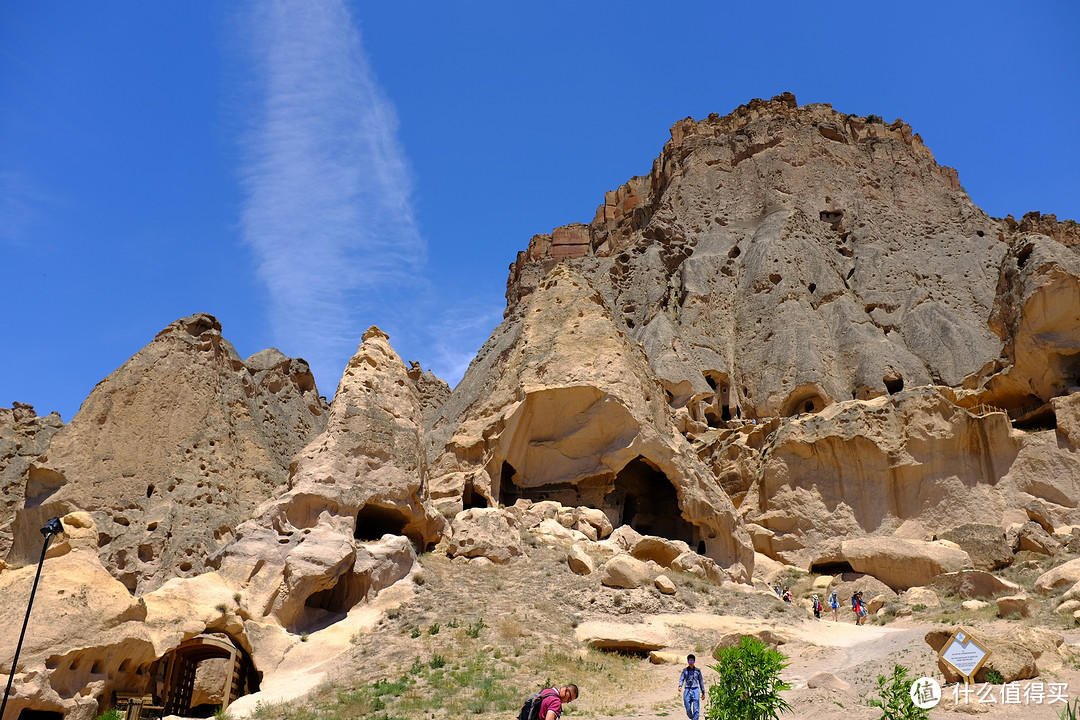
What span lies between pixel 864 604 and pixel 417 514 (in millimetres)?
12390

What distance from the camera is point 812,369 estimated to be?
45.4 metres

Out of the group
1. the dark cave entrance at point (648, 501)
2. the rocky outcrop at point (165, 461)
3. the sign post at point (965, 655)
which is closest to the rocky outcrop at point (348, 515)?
the rocky outcrop at point (165, 461)

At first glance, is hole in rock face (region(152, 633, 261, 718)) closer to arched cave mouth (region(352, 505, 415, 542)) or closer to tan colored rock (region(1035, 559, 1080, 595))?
arched cave mouth (region(352, 505, 415, 542))

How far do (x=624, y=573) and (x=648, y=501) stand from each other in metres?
9.87

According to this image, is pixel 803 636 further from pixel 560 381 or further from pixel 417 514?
pixel 560 381

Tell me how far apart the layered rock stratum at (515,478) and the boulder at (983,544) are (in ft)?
0.42

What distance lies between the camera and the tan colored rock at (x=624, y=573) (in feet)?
61.5

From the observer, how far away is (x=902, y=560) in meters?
24.6

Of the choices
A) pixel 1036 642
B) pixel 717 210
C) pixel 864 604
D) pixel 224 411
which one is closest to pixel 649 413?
pixel 864 604

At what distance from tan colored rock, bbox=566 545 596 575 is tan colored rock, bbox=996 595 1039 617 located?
8.32m

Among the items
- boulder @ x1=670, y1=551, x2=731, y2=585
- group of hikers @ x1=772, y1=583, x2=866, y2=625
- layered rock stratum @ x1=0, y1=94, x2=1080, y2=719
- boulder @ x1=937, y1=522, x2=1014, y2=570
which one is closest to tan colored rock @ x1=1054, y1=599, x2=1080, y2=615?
layered rock stratum @ x1=0, y1=94, x2=1080, y2=719

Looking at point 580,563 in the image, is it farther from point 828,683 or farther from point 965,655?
point 965,655

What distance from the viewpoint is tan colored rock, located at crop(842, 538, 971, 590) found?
23938 millimetres

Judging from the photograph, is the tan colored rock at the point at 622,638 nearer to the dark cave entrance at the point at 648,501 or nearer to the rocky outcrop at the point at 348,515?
the rocky outcrop at the point at 348,515
